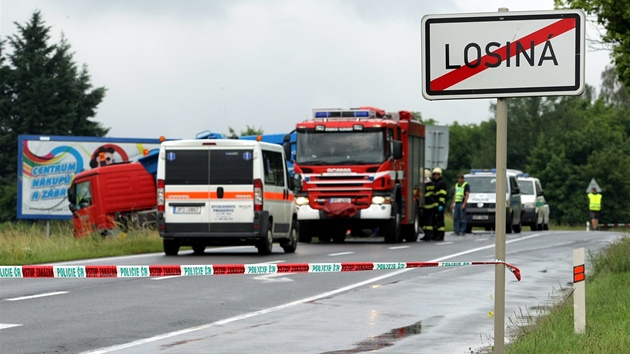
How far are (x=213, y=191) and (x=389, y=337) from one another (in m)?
12.8

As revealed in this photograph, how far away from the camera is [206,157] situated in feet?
78.5

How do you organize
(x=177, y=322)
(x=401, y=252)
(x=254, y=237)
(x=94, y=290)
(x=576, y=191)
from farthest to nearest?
1. (x=576, y=191)
2. (x=401, y=252)
3. (x=254, y=237)
4. (x=94, y=290)
5. (x=177, y=322)

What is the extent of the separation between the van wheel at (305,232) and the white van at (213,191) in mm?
8344

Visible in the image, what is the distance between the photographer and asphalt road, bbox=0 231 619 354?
35.1 feet

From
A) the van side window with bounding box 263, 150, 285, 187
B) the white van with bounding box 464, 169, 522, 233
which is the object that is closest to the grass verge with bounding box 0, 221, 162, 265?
the van side window with bounding box 263, 150, 285, 187

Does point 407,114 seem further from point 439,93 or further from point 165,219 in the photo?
point 439,93

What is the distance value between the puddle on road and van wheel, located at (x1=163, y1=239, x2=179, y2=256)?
1182 centimetres

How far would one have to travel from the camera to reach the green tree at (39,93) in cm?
7656

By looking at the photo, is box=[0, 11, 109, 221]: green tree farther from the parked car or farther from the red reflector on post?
the red reflector on post

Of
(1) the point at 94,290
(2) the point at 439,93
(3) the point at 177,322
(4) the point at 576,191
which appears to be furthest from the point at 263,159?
(4) the point at 576,191

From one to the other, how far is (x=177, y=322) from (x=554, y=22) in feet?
20.2

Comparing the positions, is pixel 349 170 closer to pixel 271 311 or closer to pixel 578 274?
pixel 271 311

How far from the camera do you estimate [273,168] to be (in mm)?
25062

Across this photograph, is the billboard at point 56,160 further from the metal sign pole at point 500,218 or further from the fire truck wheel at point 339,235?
the metal sign pole at point 500,218
